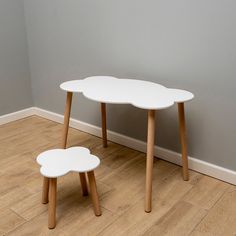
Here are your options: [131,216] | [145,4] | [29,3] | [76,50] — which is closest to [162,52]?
[145,4]

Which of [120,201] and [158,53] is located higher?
[158,53]

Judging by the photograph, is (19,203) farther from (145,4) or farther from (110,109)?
(145,4)

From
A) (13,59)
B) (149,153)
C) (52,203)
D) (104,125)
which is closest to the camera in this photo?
(52,203)

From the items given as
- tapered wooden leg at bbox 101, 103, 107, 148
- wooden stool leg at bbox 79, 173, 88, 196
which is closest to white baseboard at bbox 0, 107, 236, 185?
tapered wooden leg at bbox 101, 103, 107, 148

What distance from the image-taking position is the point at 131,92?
1714 millimetres

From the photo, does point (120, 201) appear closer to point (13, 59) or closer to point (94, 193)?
point (94, 193)

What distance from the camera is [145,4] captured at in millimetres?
1887

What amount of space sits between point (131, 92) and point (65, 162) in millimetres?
557

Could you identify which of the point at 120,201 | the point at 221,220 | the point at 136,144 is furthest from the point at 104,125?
the point at 221,220

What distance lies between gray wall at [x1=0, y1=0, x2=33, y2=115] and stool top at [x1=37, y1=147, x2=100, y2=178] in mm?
1402

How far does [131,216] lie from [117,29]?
1252 millimetres

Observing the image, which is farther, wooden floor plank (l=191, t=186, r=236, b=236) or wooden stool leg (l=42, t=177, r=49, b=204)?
wooden stool leg (l=42, t=177, r=49, b=204)

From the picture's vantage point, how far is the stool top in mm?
1384

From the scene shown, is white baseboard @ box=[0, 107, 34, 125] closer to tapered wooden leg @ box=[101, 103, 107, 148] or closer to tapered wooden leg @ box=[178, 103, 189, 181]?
tapered wooden leg @ box=[101, 103, 107, 148]
